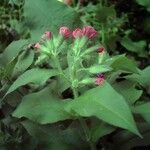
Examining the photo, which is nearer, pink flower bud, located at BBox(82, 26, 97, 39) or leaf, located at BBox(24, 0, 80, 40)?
pink flower bud, located at BBox(82, 26, 97, 39)

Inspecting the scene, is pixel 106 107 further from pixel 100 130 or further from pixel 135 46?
pixel 135 46

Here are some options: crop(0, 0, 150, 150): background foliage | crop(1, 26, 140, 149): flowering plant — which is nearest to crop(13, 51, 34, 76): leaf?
crop(0, 0, 150, 150): background foliage

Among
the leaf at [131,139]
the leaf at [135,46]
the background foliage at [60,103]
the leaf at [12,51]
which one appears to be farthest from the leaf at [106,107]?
the leaf at [135,46]

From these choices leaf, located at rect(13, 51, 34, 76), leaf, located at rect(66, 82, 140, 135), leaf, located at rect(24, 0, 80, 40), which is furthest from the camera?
leaf, located at rect(24, 0, 80, 40)

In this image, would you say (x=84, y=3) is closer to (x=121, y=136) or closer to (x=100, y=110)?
(x=121, y=136)

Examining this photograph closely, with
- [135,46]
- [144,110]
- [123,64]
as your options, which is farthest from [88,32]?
[135,46]

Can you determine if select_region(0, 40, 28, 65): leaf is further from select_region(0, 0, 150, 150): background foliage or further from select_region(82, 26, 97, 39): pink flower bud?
select_region(82, 26, 97, 39): pink flower bud

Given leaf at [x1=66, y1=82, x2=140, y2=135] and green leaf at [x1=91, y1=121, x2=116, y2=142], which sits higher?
leaf at [x1=66, y1=82, x2=140, y2=135]

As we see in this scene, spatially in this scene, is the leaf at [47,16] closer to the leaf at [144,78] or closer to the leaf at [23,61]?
the leaf at [23,61]
